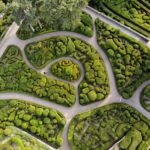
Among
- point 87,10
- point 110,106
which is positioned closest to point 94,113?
point 110,106

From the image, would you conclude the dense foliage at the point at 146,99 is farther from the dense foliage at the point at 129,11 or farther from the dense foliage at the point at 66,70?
the dense foliage at the point at 66,70

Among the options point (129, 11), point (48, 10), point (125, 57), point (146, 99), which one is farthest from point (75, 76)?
point (129, 11)

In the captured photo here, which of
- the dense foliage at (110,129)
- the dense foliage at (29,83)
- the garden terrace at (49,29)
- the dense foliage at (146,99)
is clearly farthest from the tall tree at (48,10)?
the dense foliage at (146,99)

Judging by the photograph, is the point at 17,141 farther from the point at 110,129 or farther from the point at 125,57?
the point at 125,57

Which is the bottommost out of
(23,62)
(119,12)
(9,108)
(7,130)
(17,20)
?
(7,130)

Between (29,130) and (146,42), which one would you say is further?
(146,42)

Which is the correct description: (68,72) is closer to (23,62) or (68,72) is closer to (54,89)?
(54,89)

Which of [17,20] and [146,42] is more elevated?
[146,42]
